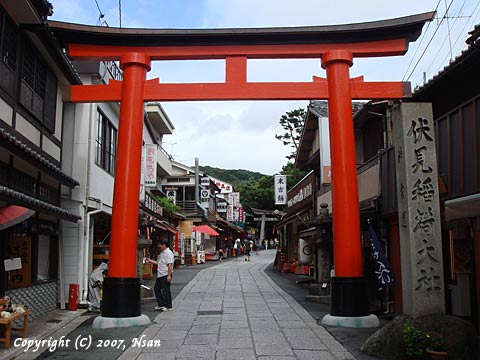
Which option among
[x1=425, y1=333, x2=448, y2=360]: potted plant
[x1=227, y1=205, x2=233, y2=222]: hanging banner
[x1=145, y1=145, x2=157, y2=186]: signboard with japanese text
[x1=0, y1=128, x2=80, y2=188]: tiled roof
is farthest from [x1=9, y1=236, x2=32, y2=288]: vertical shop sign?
[x1=227, y1=205, x2=233, y2=222]: hanging banner

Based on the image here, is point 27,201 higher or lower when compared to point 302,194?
lower

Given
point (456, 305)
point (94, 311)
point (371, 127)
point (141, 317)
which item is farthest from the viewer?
point (371, 127)

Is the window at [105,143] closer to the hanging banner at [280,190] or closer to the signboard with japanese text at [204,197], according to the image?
the hanging banner at [280,190]

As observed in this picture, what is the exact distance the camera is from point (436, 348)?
677cm

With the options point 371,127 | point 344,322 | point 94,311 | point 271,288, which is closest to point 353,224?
point 344,322

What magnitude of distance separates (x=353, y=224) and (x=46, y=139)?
25.4ft

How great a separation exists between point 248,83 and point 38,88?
4.98m

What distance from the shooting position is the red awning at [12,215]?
8320mm

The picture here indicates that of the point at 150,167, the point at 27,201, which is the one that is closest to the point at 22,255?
the point at 27,201

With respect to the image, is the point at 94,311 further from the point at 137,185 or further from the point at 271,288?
the point at 271,288

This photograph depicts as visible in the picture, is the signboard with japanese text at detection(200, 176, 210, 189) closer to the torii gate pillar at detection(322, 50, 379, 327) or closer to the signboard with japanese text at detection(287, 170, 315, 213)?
the signboard with japanese text at detection(287, 170, 315, 213)

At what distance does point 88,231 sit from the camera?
13.9 m

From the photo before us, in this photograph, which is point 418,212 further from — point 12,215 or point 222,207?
point 222,207

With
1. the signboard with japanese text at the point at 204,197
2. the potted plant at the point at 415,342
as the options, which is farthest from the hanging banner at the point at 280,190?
the potted plant at the point at 415,342
